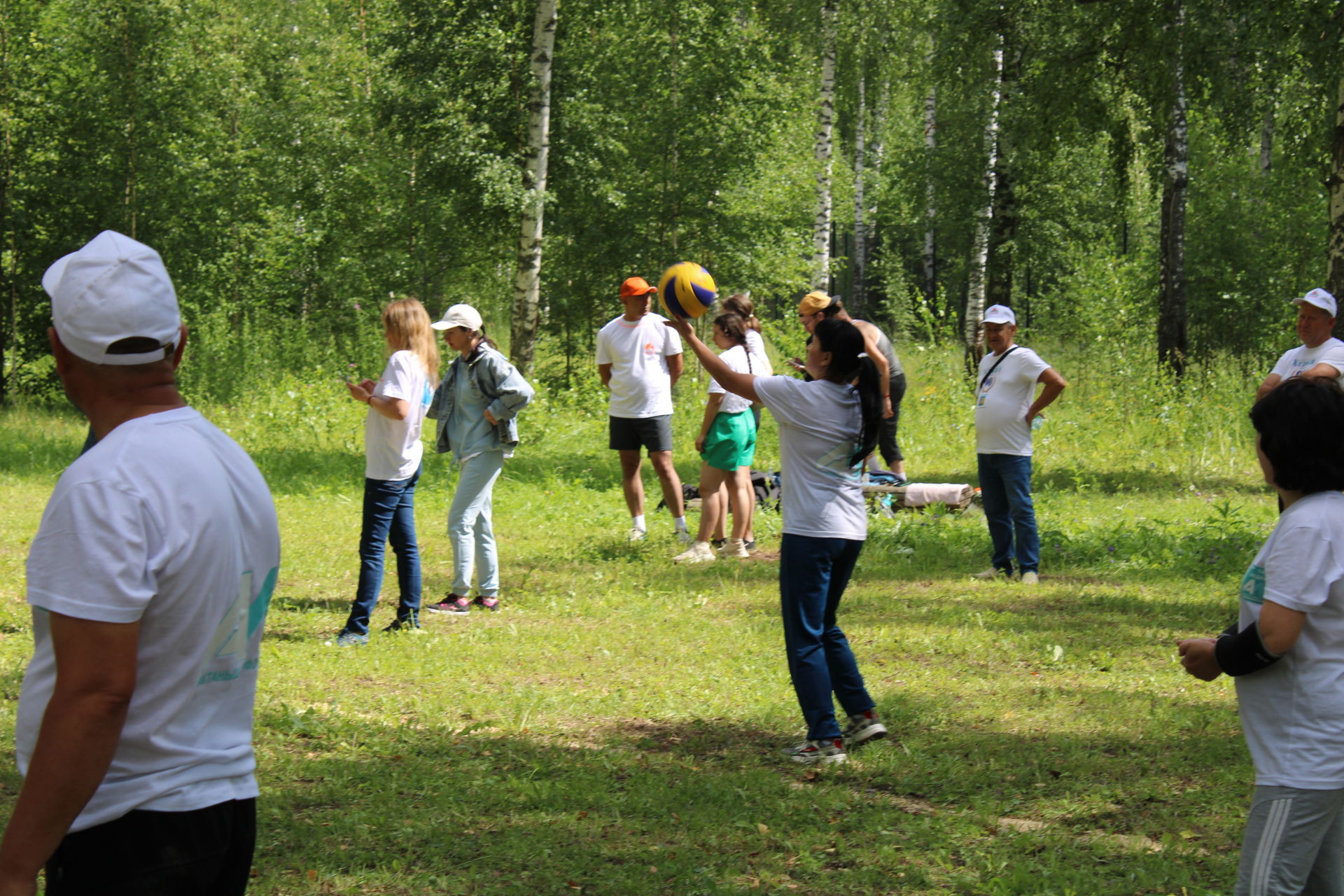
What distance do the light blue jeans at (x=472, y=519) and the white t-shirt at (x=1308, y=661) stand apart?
542 centimetres

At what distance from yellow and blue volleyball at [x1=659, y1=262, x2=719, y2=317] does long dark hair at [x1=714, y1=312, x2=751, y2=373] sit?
2659 mm

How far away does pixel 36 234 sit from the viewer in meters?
21.3

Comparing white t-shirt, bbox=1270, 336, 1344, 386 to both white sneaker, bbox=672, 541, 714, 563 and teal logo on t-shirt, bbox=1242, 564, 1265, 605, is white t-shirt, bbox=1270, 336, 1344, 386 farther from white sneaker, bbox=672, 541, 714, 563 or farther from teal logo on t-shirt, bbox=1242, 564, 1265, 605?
teal logo on t-shirt, bbox=1242, 564, 1265, 605

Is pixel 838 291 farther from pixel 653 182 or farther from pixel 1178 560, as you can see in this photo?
pixel 1178 560

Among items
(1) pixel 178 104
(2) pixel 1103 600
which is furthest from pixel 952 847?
(1) pixel 178 104

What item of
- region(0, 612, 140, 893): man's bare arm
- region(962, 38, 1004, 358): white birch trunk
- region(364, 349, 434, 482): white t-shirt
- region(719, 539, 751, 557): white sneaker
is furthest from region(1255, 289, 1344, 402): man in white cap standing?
region(962, 38, 1004, 358): white birch trunk

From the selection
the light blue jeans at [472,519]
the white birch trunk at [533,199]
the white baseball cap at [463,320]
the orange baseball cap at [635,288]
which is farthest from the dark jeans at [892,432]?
the white birch trunk at [533,199]

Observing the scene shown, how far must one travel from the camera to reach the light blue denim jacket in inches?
299

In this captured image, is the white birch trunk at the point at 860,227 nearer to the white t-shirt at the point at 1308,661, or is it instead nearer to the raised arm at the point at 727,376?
the raised arm at the point at 727,376

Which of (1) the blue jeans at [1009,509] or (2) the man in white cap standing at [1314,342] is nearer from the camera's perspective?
(2) the man in white cap standing at [1314,342]

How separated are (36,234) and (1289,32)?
65.8 feet

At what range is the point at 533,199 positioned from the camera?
16.7 metres

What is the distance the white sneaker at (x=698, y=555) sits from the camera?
372 inches

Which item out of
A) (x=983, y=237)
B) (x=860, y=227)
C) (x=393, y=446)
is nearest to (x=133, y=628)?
(x=393, y=446)
